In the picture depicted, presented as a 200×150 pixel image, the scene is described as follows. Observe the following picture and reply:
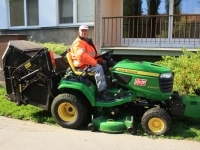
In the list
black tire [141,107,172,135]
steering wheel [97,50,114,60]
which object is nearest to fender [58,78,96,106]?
steering wheel [97,50,114,60]

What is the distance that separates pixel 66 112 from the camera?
544 cm

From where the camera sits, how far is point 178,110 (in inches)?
198

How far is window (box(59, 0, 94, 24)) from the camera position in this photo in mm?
11086

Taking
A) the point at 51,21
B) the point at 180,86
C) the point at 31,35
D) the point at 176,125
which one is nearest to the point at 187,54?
the point at 180,86

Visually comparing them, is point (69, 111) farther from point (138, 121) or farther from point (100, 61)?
point (138, 121)

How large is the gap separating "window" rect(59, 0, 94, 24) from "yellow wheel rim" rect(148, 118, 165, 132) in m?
6.89

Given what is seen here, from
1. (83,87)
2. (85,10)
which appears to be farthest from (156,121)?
(85,10)

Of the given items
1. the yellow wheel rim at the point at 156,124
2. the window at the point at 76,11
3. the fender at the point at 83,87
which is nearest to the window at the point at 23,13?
the window at the point at 76,11

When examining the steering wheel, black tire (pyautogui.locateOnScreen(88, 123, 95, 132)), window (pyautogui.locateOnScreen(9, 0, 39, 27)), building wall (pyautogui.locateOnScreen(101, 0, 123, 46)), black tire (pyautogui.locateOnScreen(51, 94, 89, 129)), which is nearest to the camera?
black tire (pyautogui.locateOnScreen(88, 123, 95, 132))

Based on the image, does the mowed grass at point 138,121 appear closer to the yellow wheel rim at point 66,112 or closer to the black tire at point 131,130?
the black tire at point 131,130

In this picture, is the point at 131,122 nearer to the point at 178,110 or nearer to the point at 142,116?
the point at 142,116

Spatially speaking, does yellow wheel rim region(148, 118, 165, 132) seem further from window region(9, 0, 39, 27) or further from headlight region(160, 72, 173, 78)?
window region(9, 0, 39, 27)

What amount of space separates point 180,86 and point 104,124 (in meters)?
2.46

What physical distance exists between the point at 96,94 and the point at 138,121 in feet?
3.10
